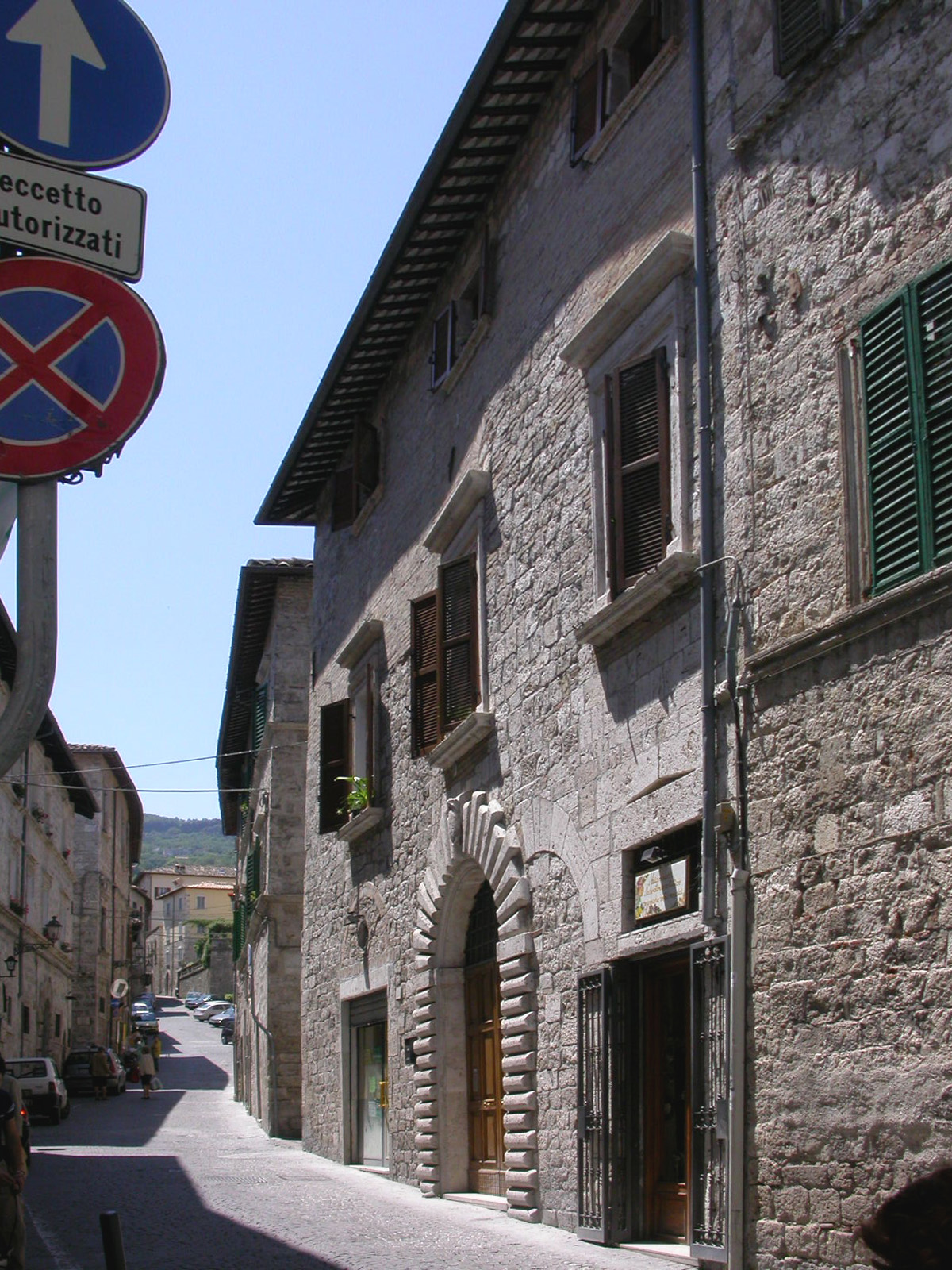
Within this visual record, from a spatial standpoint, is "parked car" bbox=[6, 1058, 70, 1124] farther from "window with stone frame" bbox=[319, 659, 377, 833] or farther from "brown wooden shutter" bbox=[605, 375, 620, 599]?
"brown wooden shutter" bbox=[605, 375, 620, 599]

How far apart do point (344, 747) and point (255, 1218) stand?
289 inches

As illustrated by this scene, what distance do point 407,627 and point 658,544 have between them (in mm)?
6347

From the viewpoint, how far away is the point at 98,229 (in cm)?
395

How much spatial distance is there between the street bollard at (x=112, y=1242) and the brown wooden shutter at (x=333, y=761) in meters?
13.9

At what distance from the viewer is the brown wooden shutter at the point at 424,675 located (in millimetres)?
15078

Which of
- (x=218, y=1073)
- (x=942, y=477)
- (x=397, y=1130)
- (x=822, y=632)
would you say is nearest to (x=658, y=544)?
(x=822, y=632)

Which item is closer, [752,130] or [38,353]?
[38,353]

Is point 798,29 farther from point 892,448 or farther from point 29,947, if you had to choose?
point 29,947

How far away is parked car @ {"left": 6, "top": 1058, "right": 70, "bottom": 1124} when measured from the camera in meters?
27.6

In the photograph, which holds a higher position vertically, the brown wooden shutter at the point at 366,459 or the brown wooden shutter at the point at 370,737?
the brown wooden shutter at the point at 366,459

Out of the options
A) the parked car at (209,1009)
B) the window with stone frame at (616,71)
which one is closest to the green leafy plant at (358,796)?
the window with stone frame at (616,71)

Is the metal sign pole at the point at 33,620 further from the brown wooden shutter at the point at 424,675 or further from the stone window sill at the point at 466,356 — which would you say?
the brown wooden shutter at the point at 424,675

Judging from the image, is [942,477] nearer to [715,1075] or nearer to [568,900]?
[715,1075]

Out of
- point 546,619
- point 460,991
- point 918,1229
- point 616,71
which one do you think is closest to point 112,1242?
point 918,1229
